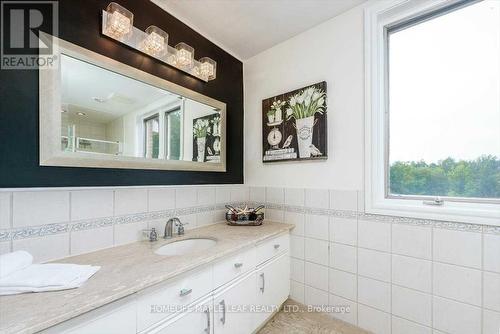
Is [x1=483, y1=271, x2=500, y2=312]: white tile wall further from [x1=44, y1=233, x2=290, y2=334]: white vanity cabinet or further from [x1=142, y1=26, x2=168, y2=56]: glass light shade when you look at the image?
[x1=142, y1=26, x2=168, y2=56]: glass light shade

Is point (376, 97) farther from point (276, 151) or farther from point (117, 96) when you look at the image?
point (117, 96)

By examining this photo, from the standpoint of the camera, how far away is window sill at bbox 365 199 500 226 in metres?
1.17

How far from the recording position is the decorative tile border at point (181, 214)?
1.02 metres

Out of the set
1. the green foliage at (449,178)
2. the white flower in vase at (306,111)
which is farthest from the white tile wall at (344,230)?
the white flower in vase at (306,111)

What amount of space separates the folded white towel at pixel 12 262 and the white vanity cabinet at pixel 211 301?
0.34 m

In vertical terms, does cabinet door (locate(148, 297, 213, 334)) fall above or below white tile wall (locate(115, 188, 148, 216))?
below

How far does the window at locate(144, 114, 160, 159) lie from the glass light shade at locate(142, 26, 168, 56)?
16.6 inches

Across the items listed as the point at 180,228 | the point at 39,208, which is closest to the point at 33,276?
the point at 39,208

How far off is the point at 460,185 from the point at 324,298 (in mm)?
1263

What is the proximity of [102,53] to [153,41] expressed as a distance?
13.0 inches

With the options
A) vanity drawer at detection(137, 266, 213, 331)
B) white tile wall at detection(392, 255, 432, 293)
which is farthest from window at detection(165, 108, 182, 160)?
white tile wall at detection(392, 255, 432, 293)

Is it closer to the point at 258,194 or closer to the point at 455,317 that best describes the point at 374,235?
the point at 455,317

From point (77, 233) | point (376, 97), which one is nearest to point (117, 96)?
point (77, 233)

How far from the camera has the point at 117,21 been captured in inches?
48.8
